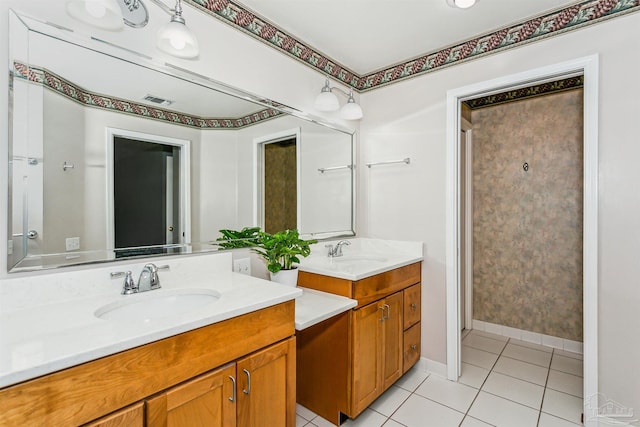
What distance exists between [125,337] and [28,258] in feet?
2.07

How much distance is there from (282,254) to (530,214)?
2405 millimetres

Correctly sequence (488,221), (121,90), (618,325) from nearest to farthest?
(121,90) → (618,325) → (488,221)

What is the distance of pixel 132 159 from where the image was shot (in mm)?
1398

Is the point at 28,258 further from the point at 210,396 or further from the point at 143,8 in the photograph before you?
the point at 143,8

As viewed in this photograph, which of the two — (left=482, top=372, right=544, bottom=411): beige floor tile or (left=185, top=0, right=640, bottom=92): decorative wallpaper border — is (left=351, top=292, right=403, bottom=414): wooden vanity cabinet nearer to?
→ (left=482, top=372, right=544, bottom=411): beige floor tile

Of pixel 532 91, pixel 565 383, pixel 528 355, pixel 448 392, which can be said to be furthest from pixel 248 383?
pixel 532 91

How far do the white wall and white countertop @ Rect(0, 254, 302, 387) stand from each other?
1.41m

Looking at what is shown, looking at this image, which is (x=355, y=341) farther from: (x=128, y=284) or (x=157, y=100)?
(x=157, y=100)

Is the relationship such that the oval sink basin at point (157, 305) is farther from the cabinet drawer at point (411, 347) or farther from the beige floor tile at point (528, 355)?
the beige floor tile at point (528, 355)

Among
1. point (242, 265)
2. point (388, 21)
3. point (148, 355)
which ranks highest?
point (388, 21)

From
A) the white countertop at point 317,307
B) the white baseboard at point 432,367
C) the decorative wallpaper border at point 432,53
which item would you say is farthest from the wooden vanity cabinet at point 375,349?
the decorative wallpaper border at point 432,53

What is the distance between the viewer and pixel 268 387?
126 cm

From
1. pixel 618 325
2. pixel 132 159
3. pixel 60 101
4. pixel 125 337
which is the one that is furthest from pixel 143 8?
pixel 618 325

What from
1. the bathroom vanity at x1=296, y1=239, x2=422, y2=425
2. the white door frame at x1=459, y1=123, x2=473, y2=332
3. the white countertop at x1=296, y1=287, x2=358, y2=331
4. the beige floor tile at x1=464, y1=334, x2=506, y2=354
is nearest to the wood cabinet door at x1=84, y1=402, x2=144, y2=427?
the white countertop at x1=296, y1=287, x2=358, y2=331
